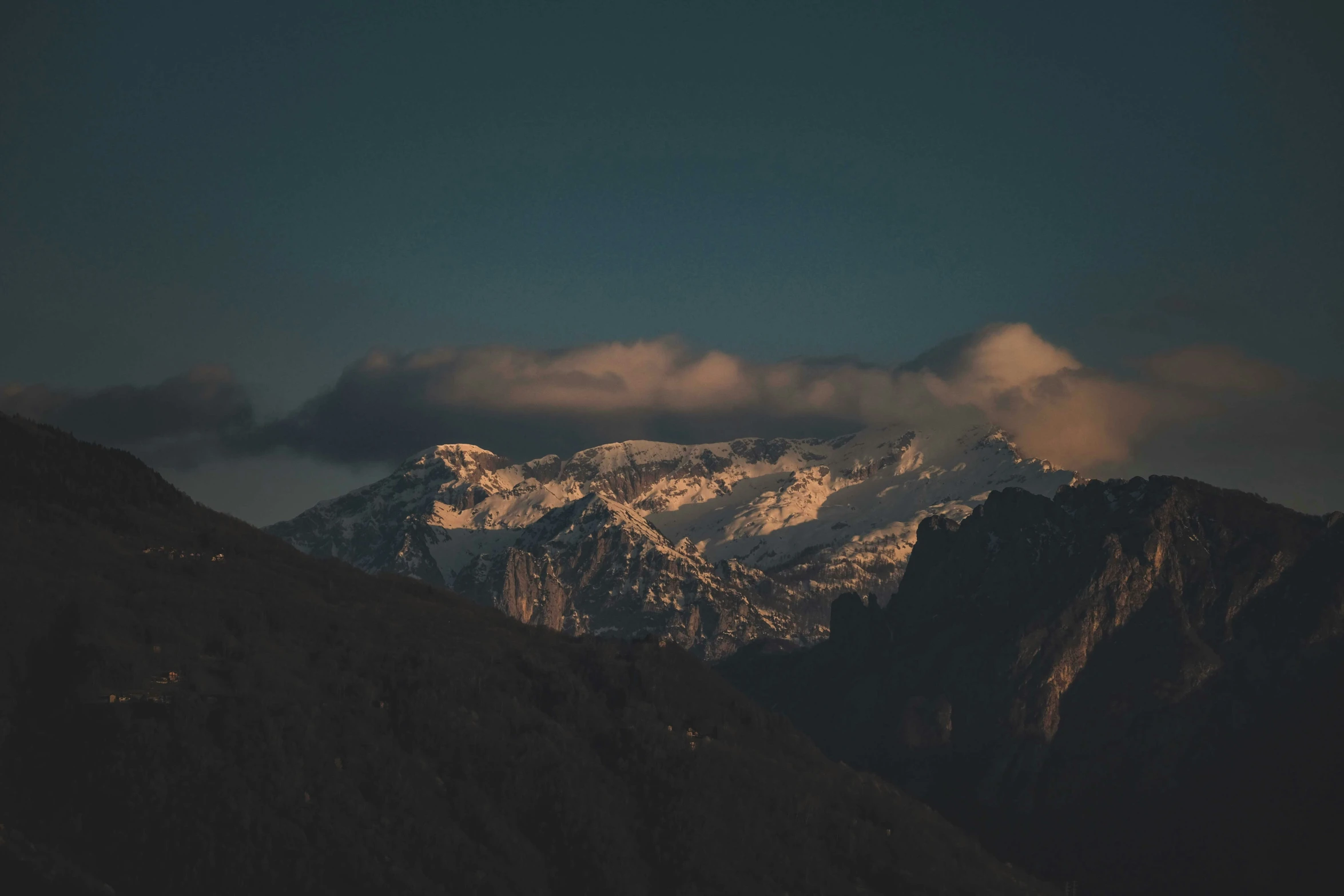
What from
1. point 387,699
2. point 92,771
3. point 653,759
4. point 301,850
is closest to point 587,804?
point 653,759

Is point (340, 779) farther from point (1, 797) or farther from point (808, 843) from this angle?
point (808, 843)

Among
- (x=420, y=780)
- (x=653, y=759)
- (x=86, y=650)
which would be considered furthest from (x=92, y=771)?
(x=653, y=759)

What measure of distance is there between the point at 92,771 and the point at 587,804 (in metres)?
57.0

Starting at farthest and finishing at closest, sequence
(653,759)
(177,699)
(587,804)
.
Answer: (653,759) → (587,804) → (177,699)

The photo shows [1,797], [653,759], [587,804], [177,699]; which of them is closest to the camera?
[1,797]

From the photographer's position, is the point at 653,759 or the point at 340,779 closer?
the point at 340,779

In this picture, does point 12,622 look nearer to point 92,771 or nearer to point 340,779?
point 92,771

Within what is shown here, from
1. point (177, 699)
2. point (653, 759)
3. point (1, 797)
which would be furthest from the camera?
point (653, 759)

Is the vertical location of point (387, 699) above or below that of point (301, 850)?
above

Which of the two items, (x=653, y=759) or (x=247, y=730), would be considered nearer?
(x=247, y=730)

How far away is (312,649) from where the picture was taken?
199625 mm

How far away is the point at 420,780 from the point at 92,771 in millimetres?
36178

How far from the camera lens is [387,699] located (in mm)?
189375

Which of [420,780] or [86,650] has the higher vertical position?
[86,650]
